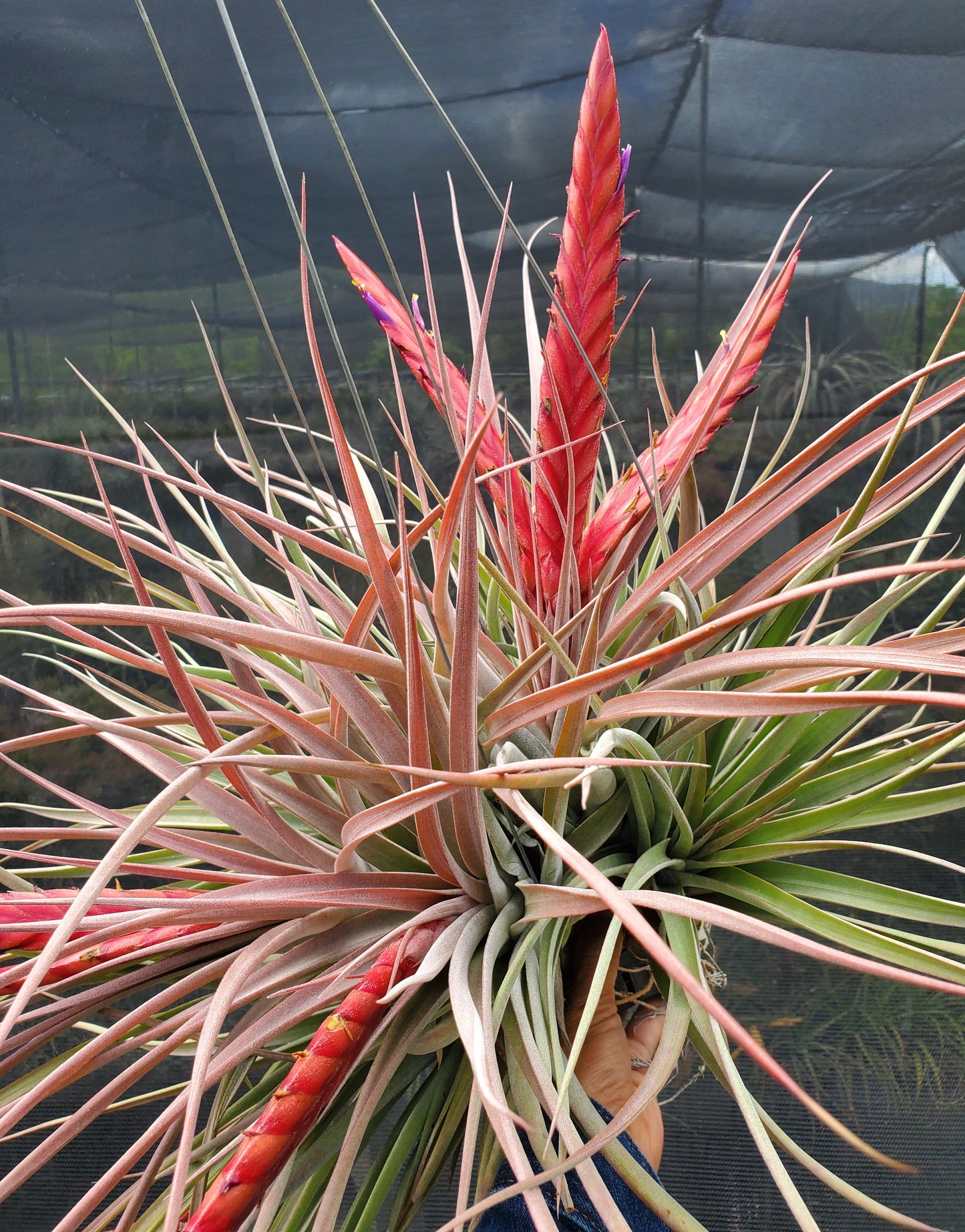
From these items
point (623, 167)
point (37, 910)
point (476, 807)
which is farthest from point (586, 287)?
point (37, 910)

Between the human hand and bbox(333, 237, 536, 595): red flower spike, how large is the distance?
0.47 ft

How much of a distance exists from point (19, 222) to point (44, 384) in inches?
8.1

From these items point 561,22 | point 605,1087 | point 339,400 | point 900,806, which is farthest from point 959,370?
point 605,1087

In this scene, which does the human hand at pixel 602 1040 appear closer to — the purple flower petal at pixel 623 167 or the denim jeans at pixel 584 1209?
the denim jeans at pixel 584 1209

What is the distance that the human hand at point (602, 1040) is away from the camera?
1.01 feet

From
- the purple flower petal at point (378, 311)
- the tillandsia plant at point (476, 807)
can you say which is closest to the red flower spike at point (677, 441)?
the tillandsia plant at point (476, 807)

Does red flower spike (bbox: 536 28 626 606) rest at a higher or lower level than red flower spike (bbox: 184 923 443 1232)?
higher

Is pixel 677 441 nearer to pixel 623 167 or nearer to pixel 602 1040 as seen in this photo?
pixel 623 167

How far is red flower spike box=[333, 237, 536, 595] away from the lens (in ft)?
1.11

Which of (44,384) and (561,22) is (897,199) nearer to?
(561,22)

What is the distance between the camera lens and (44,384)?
1.14 meters

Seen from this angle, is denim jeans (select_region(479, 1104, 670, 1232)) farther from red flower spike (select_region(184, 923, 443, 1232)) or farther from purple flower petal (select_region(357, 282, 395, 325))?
purple flower petal (select_region(357, 282, 395, 325))

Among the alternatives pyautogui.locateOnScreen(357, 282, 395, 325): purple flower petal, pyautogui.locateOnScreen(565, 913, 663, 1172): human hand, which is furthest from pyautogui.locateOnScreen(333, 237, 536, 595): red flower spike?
pyautogui.locateOnScreen(565, 913, 663, 1172): human hand

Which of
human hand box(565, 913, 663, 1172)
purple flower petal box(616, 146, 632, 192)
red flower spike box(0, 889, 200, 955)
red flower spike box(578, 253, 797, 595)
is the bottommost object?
human hand box(565, 913, 663, 1172)
